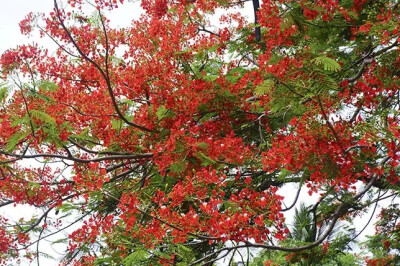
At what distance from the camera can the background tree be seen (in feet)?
14.5

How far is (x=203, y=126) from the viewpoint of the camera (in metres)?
6.46

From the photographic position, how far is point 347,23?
5.53m

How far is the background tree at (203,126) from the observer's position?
4434 millimetres

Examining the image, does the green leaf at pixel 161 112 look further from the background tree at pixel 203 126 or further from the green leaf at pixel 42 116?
the green leaf at pixel 42 116

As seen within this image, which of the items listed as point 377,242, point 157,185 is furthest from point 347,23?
point 377,242

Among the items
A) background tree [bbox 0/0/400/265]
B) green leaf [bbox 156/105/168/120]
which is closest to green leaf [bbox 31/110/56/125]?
background tree [bbox 0/0/400/265]

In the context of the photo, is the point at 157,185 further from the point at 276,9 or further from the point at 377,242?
the point at 377,242

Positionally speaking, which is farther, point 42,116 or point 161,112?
point 161,112

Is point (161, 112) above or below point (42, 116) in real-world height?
above

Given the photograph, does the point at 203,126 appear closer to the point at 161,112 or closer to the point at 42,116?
the point at 161,112

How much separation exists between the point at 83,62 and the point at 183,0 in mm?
1851

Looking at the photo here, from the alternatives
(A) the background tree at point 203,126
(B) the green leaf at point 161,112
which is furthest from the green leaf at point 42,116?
(B) the green leaf at point 161,112

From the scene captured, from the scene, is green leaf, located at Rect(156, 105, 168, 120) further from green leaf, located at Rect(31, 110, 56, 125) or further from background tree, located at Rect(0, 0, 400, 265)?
green leaf, located at Rect(31, 110, 56, 125)

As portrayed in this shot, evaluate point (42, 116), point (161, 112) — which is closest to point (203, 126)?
point (161, 112)
